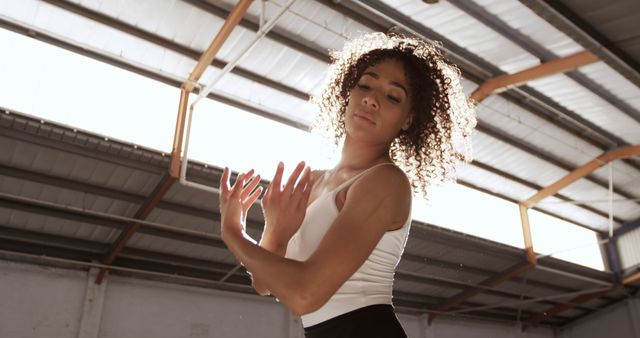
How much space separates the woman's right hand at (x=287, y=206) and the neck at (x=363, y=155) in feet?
0.38

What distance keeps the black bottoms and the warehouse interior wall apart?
9.14 meters

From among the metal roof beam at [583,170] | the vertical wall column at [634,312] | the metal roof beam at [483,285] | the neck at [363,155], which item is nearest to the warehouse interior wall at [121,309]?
the metal roof beam at [483,285]

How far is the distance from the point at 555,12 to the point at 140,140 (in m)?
5.89

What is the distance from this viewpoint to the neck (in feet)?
4.27

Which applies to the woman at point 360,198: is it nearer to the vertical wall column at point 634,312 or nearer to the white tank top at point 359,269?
the white tank top at point 359,269

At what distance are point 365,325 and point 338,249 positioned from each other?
193 millimetres

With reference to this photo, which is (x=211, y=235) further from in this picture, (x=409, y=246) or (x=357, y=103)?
(x=357, y=103)

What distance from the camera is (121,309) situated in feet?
31.9

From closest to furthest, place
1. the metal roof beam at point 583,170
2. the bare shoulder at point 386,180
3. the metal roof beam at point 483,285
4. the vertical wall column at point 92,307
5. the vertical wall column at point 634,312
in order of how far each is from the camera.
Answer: the bare shoulder at point 386,180, the vertical wall column at point 92,307, the metal roof beam at point 583,170, the metal roof beam at point 483,285, the vertical wall column at point 634,312

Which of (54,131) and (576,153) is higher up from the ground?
(576,153)

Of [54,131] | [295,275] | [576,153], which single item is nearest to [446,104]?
[295,275]

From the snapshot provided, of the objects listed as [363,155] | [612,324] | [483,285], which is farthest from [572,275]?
[363,155]

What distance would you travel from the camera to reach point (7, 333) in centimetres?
848

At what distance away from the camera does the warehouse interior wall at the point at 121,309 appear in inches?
345
